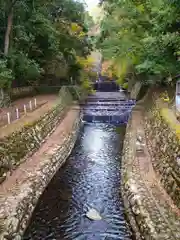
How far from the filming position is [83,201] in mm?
10953

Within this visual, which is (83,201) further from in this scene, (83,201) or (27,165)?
(27,165)

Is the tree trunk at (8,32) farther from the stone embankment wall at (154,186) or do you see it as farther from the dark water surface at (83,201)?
the stone embankment wall at (154,186)

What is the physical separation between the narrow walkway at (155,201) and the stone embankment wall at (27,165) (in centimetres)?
365

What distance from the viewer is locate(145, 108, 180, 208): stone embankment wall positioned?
9375 millimetres

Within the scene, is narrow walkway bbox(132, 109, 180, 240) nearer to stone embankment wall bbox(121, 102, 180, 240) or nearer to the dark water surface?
stone embankment wall bbox(121, 102, 180, 240)

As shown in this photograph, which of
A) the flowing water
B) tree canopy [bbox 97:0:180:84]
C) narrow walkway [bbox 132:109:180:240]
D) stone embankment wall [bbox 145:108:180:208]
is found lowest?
the flowing water

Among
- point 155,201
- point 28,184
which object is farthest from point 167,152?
point 28,184

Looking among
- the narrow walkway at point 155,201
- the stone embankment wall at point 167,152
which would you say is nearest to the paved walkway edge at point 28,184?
the narrow walkway at point 155,201

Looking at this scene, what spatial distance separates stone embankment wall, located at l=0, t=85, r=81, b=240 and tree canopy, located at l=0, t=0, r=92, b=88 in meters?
4.89

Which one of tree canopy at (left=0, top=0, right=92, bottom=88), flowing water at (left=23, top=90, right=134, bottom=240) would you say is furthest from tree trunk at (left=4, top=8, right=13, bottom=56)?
flowing water at (left=23, top=90, right=134, bottom=240)

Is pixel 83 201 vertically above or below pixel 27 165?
below

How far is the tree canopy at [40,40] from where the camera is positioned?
2069 cm

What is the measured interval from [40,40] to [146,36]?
10.6 meters

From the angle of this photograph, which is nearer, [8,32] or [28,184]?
[28,184]
